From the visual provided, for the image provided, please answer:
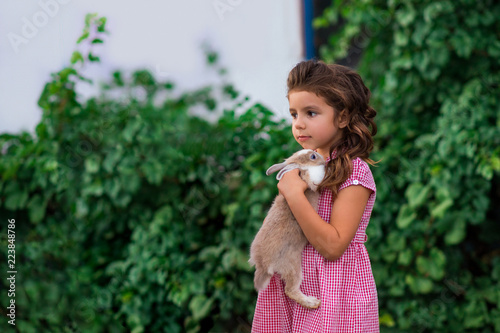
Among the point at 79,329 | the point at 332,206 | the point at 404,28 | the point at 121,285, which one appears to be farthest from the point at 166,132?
the point at 332,206

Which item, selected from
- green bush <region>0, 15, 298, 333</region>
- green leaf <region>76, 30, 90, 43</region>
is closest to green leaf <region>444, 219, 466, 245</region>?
green bush <region>0, 15, 298, 333</region>

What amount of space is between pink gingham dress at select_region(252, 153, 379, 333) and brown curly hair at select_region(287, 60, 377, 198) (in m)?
0.04

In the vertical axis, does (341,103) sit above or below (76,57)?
below

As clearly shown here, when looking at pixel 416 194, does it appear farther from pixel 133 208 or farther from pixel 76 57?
pixel 76 57

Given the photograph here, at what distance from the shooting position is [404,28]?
3.11 meters

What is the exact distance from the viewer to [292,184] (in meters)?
1.56

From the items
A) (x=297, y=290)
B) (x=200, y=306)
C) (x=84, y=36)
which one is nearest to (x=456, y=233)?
(x=200, y=306)

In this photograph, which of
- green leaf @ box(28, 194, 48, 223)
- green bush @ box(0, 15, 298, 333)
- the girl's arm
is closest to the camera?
the girl's arm

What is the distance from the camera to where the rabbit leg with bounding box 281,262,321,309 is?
61.2 inches

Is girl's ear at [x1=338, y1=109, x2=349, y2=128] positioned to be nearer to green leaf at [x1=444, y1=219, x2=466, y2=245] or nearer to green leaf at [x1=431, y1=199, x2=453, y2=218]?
green leaf at [x1=431, y1=199, x2=453, y2=218]

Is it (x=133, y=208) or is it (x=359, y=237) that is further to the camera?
(x=133, y=208)

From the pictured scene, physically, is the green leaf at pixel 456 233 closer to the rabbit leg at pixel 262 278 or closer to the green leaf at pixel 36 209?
the rabbit leg at pixel 262 278

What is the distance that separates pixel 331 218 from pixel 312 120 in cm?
29

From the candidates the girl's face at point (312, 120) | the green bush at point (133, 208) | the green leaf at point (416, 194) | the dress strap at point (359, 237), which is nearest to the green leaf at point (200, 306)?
the green bush at point (133, 208)
